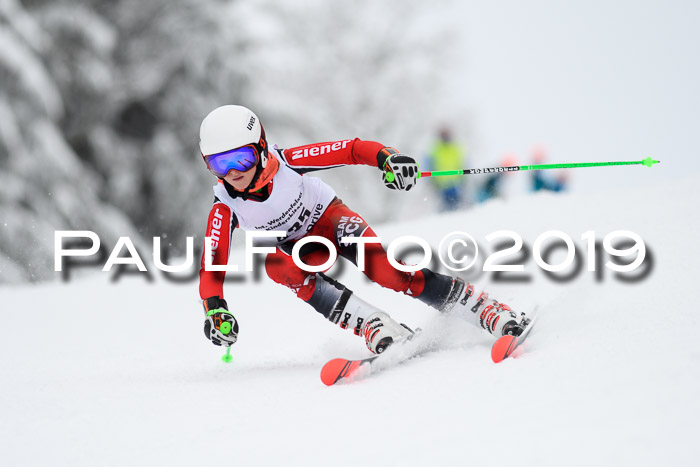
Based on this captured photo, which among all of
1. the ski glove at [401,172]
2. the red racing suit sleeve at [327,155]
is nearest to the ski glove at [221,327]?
the red racing suit sleeve at [327,155]

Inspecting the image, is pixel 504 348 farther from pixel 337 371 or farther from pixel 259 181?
pixel 259 181

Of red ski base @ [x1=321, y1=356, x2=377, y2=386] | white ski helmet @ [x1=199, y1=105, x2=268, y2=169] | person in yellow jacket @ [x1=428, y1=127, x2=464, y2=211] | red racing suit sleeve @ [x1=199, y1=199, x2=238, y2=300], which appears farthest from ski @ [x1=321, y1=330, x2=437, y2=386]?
person in yellow jacket @ [x1=428, y1=127, x2=464, y2=211]

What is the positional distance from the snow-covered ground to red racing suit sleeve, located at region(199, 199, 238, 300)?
18.3 inches

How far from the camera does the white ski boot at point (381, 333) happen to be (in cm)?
319

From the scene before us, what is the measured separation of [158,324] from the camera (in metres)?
5.95

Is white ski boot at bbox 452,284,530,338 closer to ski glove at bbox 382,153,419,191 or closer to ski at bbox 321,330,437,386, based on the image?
ski at bbox 321,330,437,386

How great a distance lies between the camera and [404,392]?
2.55 meters

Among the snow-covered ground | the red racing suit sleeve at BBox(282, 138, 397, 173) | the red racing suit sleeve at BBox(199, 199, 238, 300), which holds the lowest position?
the snow-covered ground

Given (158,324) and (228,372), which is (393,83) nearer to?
(158,324)

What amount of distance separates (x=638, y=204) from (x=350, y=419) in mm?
5010

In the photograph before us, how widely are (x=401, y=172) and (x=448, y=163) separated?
23.4ft

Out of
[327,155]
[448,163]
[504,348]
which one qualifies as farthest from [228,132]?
[448,163]

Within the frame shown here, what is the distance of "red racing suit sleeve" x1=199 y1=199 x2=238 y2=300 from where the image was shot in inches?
129

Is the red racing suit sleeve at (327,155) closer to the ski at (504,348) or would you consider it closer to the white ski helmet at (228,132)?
the white ski helmet at (228,132)
